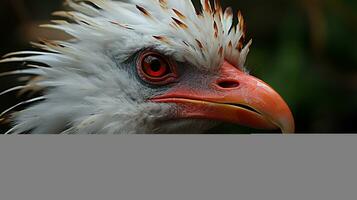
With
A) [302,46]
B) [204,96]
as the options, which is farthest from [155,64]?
[302,46]

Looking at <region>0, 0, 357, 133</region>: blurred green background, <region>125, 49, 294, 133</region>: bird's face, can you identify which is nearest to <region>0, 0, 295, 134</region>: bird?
<region>125, 49, 294, 133</region>: bird's face

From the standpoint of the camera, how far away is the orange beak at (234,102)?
1233 mm

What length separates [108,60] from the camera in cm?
130

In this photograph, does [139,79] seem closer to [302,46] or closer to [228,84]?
[228,84]

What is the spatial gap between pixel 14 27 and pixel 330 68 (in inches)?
43.6

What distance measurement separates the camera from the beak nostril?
1307 mm

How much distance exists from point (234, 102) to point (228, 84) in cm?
6

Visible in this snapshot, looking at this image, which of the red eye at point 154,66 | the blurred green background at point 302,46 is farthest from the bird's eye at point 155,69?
the blurred green background at point 302,46

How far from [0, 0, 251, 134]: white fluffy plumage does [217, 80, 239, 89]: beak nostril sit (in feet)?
0.14

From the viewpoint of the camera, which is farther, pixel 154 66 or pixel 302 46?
pixel 302 46

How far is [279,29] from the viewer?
96.1 inches

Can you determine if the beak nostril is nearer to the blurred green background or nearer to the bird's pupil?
the bird's pupil

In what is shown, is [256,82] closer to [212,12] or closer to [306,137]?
[212,12]

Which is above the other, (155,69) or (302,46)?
(302,46)
